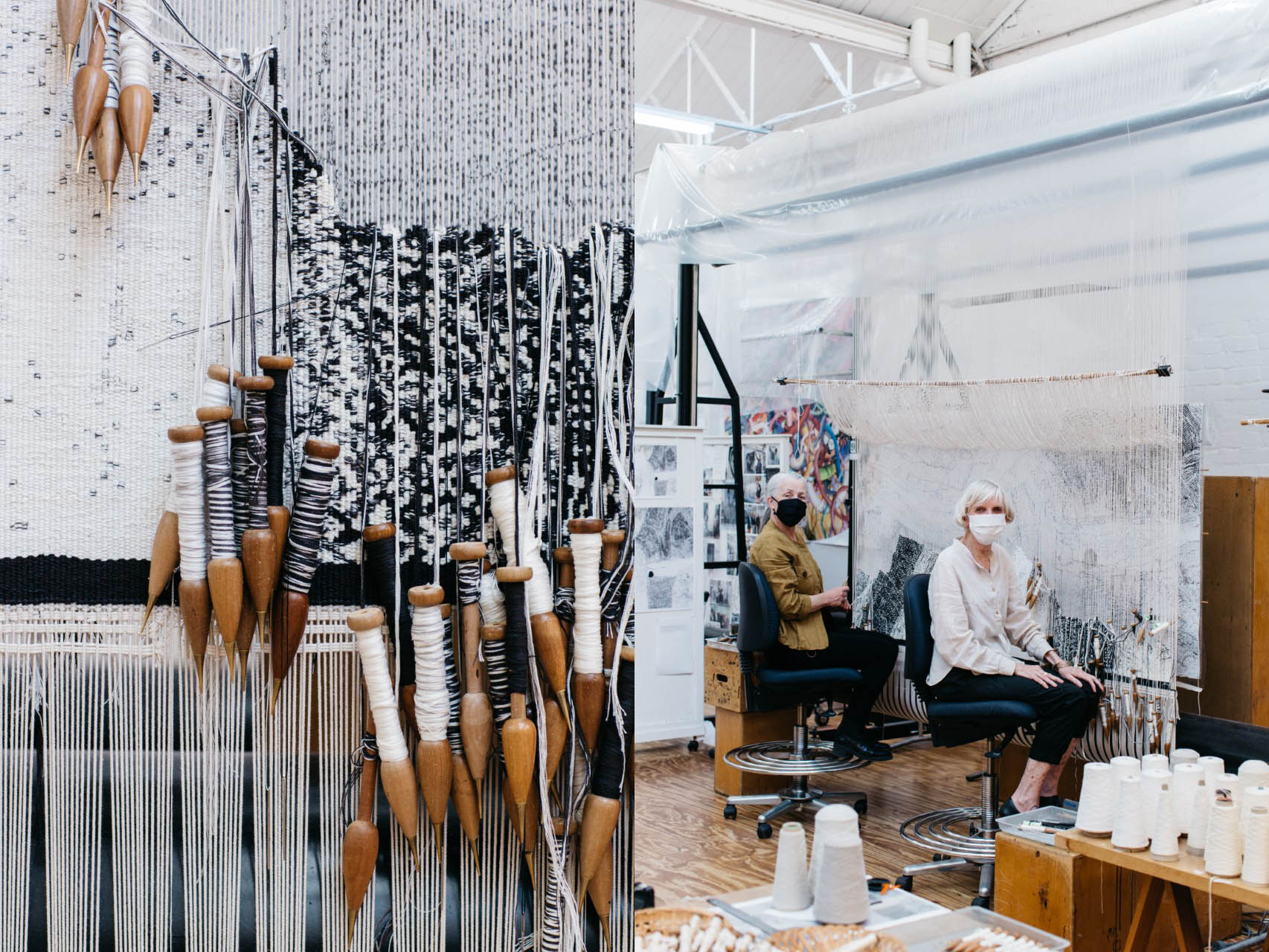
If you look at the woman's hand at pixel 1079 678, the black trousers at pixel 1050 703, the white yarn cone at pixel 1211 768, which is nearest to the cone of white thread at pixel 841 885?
the white yarn cone at pixel 1211 768

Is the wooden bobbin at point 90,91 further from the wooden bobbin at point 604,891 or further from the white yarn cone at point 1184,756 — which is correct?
the white yarn cone at point 1184,756

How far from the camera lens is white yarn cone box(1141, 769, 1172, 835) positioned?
290cm

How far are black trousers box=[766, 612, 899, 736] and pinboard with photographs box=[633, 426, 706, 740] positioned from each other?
0.87 metres

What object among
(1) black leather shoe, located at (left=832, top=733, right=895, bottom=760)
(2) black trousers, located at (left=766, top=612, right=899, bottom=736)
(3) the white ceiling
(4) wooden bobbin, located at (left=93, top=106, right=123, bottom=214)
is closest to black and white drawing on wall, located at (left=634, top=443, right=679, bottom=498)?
(2) black trousers, located at (left=766, top=612, right=899, bottom=736)

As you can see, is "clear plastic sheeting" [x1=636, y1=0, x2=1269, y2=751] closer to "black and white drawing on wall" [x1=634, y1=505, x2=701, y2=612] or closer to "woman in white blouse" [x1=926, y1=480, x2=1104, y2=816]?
"woman in white blouse" [x1=926, y1=480, x2=1104, y2=816]

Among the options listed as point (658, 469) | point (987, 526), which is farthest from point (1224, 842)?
point (658, 469)

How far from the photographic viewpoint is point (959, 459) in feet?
15.2

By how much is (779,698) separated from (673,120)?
10.2 feet

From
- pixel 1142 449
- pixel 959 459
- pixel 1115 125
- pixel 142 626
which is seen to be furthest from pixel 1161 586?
pixel 142 626

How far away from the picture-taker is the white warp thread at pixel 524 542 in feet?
3.44

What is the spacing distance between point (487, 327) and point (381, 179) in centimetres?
17

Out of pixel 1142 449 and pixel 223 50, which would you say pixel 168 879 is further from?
pixel 1142 449

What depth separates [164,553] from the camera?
0.97m

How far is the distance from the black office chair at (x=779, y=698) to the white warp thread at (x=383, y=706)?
3.64m
